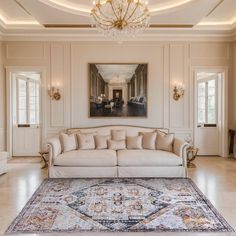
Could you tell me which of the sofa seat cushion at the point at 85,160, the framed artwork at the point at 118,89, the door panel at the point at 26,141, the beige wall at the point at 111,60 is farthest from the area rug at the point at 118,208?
the door panel at the point at 26,141

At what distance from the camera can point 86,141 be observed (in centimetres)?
557

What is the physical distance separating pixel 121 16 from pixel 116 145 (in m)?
2.69

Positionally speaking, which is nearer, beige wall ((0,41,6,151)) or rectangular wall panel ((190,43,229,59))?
beige wall ((0,41,6,151))

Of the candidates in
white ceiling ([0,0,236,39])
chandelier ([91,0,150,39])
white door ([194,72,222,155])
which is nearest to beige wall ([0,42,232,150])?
white ceiling ([0,0,236,39])

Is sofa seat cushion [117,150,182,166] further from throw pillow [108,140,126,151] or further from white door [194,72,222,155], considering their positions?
white door [194,72,222,155]

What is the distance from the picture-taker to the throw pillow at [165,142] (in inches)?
213

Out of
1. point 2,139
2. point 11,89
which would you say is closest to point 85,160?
point 2,139

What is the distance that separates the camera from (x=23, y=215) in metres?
3.23

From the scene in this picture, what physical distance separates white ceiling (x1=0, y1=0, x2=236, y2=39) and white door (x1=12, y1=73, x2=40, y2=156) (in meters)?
1.47

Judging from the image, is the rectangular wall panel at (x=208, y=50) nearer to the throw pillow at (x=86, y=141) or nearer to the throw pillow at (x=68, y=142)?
the throw pillow at (x=86, y=141)

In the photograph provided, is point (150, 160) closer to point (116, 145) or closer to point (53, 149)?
point (116, 145)

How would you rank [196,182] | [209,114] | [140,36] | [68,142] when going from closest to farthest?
[196,182], [68,142], [140,36], [209,114]

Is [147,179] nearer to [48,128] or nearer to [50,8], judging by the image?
[48,128]

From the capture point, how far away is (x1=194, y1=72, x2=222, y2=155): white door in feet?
23.4
